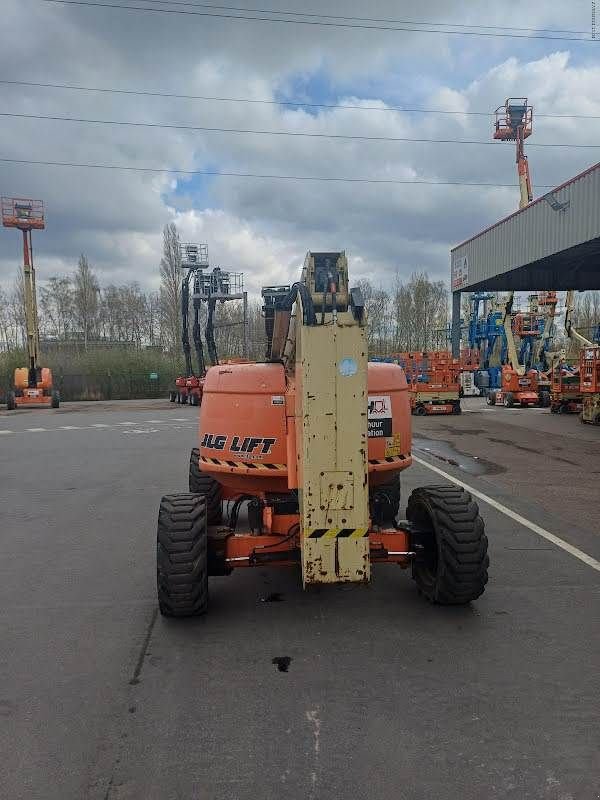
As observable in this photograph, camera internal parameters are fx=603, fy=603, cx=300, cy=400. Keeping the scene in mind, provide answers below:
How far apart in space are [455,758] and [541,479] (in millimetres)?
8266

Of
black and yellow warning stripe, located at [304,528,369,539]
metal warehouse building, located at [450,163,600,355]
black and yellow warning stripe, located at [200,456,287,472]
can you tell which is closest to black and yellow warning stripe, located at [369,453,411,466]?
black and yellow warning stripe, located at [200,456,287,472]

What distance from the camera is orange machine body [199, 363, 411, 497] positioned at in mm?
4941

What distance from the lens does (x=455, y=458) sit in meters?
13.2

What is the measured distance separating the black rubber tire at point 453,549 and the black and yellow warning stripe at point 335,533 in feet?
2.84

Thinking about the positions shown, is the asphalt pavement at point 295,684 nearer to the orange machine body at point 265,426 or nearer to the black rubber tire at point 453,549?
the black rubber tire at point 453,549

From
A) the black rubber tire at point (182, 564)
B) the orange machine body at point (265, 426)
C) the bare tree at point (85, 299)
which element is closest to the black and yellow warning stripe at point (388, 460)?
the orange machine body at point (265, 426)

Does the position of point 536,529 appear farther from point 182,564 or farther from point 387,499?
point 182,564

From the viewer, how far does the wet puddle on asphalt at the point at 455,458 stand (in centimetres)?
1152

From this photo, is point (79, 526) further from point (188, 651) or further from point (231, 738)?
point (231, 738)

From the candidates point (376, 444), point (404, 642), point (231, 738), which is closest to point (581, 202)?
point (376, 444)

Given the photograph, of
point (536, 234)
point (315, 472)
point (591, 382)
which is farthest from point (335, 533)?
point (536, 234)

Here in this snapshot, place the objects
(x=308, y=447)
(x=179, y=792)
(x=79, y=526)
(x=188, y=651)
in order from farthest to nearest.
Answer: (x=79, y=526) < (x=188, y=651) < (x=308, y=447) < (x=179, y=792)

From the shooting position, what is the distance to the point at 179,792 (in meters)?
2.79

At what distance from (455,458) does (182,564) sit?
9.74 meters
